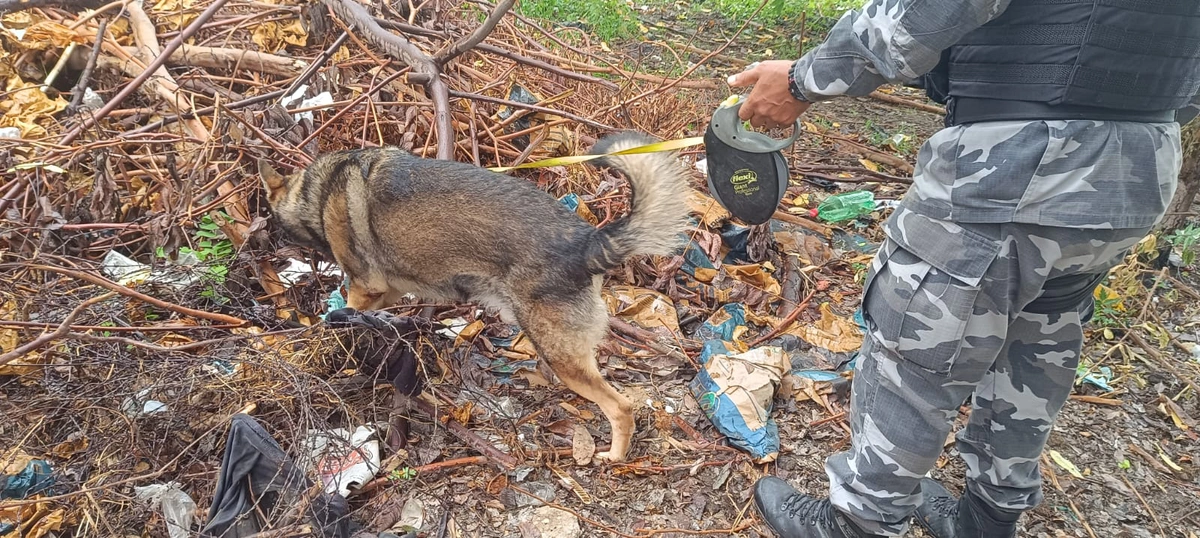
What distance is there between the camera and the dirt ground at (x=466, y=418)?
254 cm

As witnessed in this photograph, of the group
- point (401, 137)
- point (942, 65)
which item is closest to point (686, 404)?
point (942, 65)

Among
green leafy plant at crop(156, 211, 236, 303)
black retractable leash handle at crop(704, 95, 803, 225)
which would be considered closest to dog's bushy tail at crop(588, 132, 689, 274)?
black retractable leash handle at crop(704, 95, 803, 225)

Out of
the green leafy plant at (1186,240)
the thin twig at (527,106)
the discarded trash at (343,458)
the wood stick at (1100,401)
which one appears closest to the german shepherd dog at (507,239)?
the discarded trash at (343,458)

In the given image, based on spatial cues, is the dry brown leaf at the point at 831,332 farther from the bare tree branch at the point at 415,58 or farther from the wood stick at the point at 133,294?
the wood stick at the point at 133,294

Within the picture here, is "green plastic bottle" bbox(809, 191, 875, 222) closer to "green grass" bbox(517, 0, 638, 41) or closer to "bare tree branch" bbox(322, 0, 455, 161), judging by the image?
"bare tree branch" bbox(322, 0, 455, 161)

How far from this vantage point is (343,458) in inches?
103

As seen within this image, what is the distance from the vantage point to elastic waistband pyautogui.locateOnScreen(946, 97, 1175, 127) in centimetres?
157

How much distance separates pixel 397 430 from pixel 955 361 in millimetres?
2263

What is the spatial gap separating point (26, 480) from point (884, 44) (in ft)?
10.5

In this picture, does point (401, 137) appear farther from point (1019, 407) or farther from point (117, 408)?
point (1019, 407)

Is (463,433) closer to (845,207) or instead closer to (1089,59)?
(1089,59)

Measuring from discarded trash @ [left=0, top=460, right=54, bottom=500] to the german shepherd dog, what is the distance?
4.54 feet

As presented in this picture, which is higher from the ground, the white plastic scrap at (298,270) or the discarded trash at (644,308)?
the white plastic scrap at (298,270)

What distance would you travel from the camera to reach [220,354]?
277 cm
